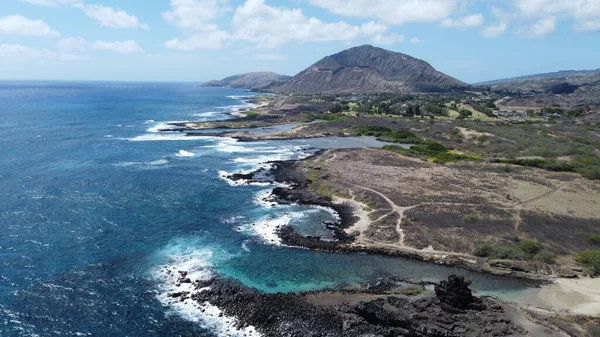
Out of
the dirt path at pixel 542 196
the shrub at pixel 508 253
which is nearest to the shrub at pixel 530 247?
the shrub at pixel 508 253

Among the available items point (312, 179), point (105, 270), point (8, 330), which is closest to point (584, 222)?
point (312, 179)

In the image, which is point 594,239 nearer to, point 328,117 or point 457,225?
point 457,225

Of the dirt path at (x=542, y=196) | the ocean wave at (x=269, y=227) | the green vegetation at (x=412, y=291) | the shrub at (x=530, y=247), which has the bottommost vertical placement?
the green vegetation at (x=412, y=291)

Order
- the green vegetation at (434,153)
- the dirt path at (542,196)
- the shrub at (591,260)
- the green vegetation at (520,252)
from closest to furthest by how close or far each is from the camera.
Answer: the shrub at (591,260), the green vegetation at (520,252), the dirt path at (542,196), the green vegetation at (434,153)

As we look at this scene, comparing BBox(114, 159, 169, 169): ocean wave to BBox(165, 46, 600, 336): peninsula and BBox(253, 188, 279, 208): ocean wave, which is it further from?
BBox(253, 188, 279, 208): ocean wave

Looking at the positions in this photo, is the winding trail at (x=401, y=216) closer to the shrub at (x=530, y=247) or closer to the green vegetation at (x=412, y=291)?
the shrub at (x=530, y=247)

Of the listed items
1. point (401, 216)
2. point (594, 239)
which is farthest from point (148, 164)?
point (594, 239)
